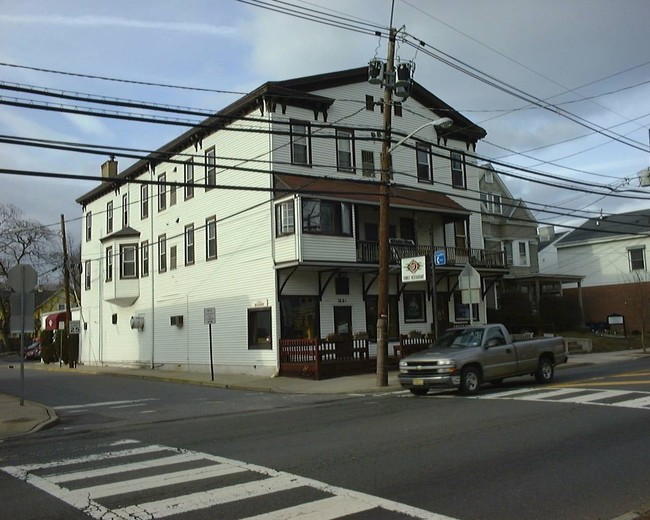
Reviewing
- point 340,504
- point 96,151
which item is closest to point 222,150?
point 96,151

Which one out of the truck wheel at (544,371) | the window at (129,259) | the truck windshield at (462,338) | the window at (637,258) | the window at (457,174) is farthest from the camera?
the window at (637,258)

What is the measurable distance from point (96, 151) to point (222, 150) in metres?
13.9

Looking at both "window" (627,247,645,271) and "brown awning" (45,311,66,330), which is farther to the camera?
"brown awning" (45,311,66,330)

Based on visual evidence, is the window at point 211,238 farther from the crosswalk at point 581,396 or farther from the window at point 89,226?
the crosswalk at point 581,396

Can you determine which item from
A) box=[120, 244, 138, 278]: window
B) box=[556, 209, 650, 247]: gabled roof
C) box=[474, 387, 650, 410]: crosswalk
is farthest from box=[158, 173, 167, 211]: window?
box=[556, 209, 650, 247]: gabled roof

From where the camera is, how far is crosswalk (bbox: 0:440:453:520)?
5934 millimetres

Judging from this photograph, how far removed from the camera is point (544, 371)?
55.7 feet

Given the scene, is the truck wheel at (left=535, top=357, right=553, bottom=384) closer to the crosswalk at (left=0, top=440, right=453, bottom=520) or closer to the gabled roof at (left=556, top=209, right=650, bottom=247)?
the crosswalk at (left=0, top=440, right=453, bottom=520)

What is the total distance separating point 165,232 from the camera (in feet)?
105

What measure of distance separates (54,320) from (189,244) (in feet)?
74.8

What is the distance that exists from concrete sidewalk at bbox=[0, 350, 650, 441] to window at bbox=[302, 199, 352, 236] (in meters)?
5.56

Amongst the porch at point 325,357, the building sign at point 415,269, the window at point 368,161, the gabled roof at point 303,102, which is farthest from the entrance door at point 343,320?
the gabled roof at point 303,102

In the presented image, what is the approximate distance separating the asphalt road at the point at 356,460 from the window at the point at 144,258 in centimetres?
Answer: 1969

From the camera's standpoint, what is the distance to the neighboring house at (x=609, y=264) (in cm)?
4206
